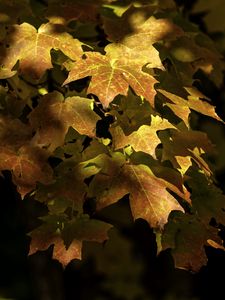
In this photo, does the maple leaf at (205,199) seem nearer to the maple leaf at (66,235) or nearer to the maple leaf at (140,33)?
the maple leaf at (66,235)

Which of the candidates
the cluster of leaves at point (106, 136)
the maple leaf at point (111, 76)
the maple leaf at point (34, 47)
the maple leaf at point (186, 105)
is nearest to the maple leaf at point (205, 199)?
the cluster of leaves at point (106, 136)

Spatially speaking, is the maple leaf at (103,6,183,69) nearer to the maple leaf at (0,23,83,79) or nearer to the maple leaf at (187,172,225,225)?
the maple leaf at (0,23,83,79)

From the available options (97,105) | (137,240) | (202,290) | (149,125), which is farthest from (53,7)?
(137,240)

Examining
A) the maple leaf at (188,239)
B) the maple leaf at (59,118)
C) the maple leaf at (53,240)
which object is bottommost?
the maple leaf at (53,240)

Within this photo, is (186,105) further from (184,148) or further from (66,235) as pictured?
(66,235)

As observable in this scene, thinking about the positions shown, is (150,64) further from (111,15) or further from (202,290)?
(202,290)

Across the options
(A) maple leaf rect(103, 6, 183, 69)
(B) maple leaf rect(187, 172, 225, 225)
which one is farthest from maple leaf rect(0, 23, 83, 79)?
(B) maple leaf rect(187, 172, 225, 225)
